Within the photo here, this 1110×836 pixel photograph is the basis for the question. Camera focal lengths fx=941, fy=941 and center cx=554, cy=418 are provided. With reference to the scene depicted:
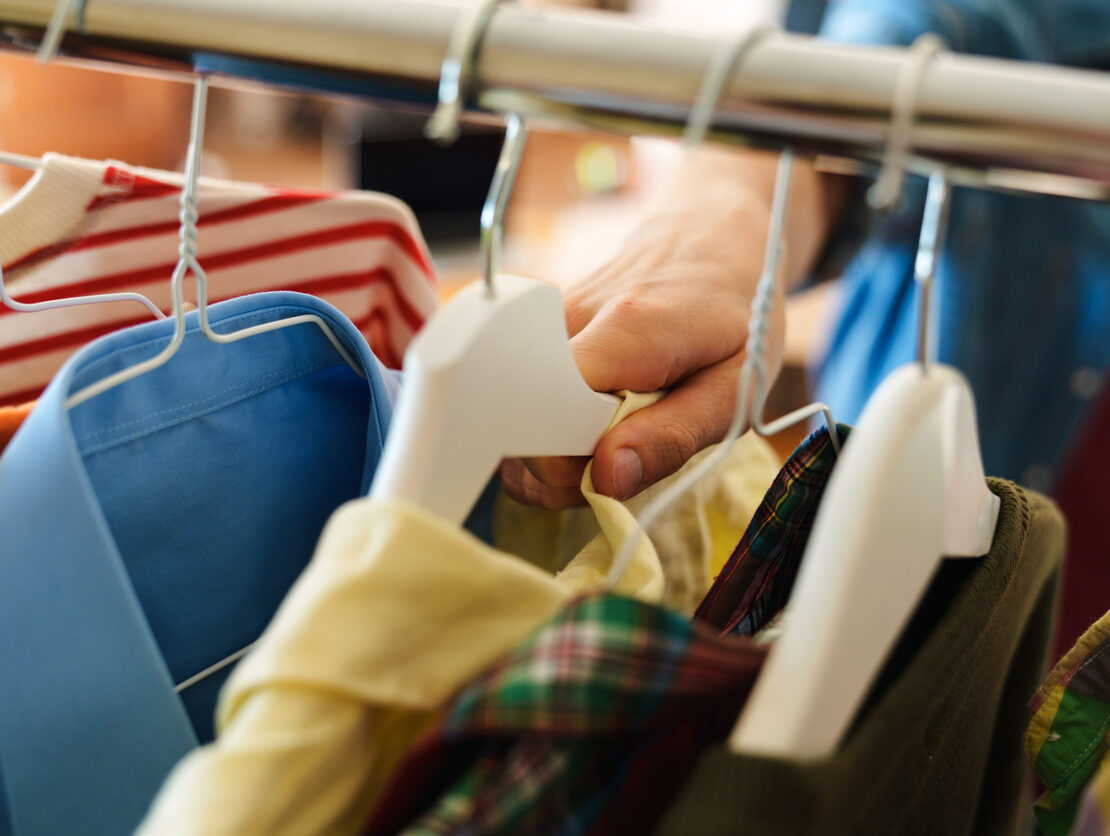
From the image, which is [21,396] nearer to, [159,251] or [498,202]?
[159,251]

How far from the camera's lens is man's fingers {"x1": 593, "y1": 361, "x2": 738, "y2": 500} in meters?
0.37

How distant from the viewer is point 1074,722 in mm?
326

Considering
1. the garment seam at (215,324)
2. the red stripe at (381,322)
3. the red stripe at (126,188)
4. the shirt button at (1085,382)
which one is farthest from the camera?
the shirt button at (1085,382)

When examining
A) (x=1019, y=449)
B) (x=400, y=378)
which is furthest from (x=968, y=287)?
(x=400, y=378)

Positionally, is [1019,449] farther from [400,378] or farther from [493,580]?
[493,580]

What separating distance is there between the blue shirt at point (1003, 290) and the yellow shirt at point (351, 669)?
0.75m

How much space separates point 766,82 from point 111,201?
0.32m

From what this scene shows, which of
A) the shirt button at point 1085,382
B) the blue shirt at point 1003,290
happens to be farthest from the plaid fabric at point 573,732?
the shirt button at point 1085,382

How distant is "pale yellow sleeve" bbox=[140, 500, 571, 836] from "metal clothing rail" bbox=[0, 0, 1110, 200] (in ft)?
0.41

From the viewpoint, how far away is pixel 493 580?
0.25m

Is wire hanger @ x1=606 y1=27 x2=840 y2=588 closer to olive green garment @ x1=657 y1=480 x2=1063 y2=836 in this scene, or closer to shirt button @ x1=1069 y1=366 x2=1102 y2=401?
olive green garment @ x1=657 y1=480 x2=1063 y2=836

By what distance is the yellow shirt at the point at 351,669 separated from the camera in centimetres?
22

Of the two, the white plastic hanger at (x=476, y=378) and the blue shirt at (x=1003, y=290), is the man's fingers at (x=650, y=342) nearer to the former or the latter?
the white plastic hanger at (x=476, y=378)

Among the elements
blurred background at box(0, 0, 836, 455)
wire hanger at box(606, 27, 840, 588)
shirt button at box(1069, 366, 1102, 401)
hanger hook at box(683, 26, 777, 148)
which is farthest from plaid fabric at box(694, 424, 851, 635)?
blurred background at box(0, 0, 836, 455)
